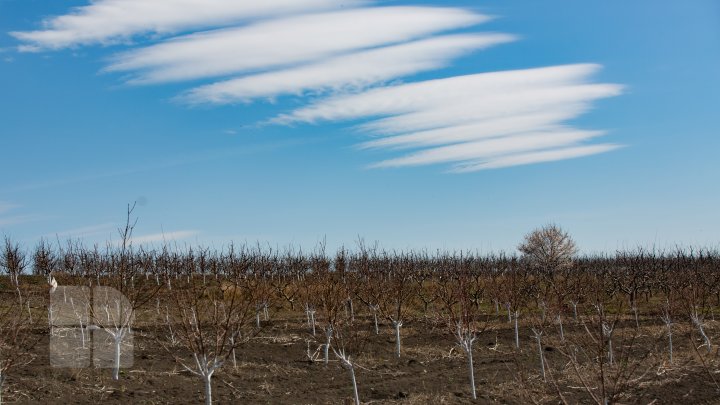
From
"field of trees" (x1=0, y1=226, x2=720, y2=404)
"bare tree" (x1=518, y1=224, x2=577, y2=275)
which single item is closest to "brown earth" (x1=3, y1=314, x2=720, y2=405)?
"field of trees" (x1=0, y1=226, x2=720, y2=404)

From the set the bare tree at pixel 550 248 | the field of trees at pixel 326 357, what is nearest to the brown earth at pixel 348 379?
the field of trees at pixel 326 357

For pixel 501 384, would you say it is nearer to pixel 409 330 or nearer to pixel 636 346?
pixel 636 346

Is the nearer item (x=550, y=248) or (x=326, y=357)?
(x=326, y=357)

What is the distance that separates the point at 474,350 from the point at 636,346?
21.2 feet

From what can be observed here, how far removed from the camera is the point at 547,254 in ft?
245

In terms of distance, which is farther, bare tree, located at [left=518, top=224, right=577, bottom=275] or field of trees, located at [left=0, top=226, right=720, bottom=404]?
bare tree, located at [left=518, top=224, right=577, bottom=275]

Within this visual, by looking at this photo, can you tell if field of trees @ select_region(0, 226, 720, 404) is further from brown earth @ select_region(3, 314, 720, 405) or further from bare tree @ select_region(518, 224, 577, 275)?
bare tree @ select_region(518, 224, 577, 275)

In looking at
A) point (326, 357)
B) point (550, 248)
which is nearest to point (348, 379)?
point (326, 357)

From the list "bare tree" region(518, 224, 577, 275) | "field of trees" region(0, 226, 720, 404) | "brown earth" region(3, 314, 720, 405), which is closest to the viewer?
"field of trees" region(0, 226, 720, 404)

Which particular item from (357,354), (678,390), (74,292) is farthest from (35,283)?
(678,390)

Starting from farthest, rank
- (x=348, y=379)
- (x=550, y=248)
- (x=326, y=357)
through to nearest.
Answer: (x=550, y=248) → (x=326, y=357) → (x=348, y=379)

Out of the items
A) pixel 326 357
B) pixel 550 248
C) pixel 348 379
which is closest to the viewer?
pixel 348 379

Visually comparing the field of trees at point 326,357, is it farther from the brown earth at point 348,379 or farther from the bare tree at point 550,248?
the bare tree at point 550,248

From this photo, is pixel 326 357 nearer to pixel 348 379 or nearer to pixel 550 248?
pixel 348 379
